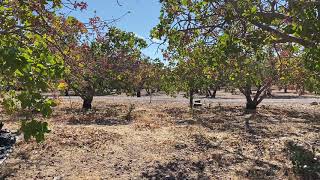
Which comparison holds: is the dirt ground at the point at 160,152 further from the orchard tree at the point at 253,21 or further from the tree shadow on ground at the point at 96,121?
the orchard tree at the point at 253,21

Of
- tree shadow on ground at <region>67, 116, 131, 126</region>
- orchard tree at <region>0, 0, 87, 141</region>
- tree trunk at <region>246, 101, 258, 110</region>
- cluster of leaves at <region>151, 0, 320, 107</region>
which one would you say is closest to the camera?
orchard tree at <region>0, 0, 87, 141</region>

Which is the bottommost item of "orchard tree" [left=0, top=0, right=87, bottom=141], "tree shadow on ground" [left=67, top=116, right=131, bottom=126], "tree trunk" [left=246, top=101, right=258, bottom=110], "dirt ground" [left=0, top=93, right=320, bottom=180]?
"dirt ground" [left=0, top=93, right=320, bottom=180]

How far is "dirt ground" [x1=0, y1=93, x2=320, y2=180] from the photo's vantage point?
11047 mm

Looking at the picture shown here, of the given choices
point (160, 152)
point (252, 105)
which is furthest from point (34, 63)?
point (252, 105)

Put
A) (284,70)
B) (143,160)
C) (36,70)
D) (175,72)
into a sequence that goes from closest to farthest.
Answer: (36,70)
(143,160)
(284,70)
(175,72)

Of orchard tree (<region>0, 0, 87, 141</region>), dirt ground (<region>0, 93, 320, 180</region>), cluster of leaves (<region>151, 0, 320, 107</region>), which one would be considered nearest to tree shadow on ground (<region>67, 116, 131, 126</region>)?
dirt ground (<region>0, 93, 320, 180</region>)

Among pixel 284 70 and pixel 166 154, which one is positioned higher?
pixel 284 70

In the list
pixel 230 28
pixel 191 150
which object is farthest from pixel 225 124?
pixel 230 28

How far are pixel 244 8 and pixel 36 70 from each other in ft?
15.9

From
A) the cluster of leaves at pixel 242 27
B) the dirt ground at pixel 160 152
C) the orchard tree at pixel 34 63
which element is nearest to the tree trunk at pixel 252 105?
the dirt ground at pixel 160 152

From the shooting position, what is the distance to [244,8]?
8.98m

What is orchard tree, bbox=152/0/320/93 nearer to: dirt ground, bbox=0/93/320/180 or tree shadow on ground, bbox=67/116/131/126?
dirt ground, bbox=0/93/320/180

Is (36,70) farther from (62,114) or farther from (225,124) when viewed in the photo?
(62,114)

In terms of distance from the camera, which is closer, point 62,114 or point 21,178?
point 21,178
